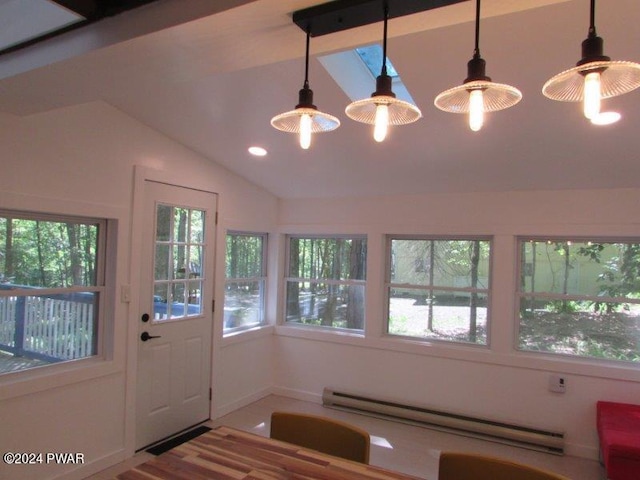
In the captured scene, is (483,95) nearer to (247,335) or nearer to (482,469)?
(482,469)

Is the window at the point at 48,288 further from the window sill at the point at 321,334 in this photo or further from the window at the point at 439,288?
the window at the point at 439,288

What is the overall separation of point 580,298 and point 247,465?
3090mm

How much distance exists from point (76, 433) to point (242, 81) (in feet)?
8.09

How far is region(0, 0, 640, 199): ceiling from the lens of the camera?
1.43 m

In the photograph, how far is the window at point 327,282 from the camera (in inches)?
170

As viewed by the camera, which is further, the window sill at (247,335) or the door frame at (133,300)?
the window sill at (247,335)

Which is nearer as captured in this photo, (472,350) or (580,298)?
(580,298)

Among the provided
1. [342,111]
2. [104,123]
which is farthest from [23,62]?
[342,111]

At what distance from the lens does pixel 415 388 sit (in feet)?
12.6

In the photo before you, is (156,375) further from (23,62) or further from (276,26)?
(276,26)

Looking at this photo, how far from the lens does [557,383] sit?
11.0 ft

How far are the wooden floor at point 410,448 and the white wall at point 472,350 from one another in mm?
225

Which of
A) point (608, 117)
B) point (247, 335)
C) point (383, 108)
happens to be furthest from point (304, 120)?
point (247, 335)

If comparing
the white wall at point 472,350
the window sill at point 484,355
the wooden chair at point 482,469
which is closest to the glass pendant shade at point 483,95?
the wooden chair at point 482,469
